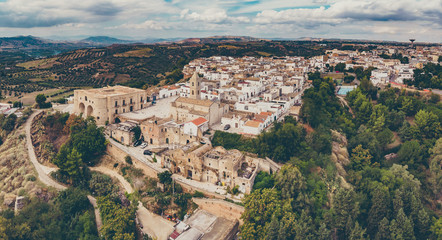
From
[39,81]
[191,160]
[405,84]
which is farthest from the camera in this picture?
[39,81]

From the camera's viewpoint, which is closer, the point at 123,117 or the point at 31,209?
the point at 31,209

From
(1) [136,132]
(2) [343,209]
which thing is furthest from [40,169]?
(2) [343,209]

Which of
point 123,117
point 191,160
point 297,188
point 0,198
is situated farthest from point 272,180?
point 0,198

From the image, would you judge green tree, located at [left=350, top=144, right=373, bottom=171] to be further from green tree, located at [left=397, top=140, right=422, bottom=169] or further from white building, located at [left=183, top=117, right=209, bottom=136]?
white building, located at [left=183, top=117, right=209, bottom=136]

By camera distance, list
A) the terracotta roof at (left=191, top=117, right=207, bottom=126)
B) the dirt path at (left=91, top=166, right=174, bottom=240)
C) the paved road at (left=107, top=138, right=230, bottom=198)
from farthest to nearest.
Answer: the terracotta roof at (left=191, top=117, right=207, bottom=126)
the paved road at (left=107, top=138, right=230, bottom=198)
the dirt path at (left=91, top=166, right=174, bottom=240)

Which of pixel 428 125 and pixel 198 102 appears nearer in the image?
pixel 198 102

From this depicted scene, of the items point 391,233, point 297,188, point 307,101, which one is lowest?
point 391,233

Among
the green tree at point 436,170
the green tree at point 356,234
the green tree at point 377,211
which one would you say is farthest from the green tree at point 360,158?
the green tree at point 356,234

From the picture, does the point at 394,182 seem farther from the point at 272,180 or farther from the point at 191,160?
the point at 191,160

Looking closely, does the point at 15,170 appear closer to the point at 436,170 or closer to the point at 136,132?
the point at 136,132

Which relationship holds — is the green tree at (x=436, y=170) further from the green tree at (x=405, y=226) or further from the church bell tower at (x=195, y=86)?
the church bell tower at (x=195, y=86)

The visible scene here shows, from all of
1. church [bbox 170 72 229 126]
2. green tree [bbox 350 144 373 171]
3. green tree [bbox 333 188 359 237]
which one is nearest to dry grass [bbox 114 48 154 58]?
church [bbox 170 72 229 126]
